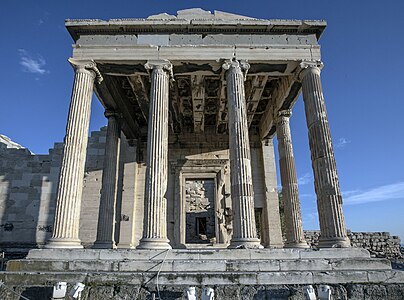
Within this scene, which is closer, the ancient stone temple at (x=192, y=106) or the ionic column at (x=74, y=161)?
the ionic column at (x=74, y=161)

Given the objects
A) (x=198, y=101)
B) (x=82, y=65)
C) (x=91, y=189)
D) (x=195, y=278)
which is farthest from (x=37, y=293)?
(x=198, y=101)

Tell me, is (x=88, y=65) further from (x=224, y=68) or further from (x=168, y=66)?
(x=224, y=68)

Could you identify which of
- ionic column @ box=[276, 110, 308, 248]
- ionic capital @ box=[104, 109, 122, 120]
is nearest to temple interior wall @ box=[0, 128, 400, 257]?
ionic capital @ box=[104, 109, 122, 120]

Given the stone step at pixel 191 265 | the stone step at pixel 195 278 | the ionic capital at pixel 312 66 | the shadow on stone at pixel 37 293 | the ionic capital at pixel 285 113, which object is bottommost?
the shadow on stone at pixel 37 293

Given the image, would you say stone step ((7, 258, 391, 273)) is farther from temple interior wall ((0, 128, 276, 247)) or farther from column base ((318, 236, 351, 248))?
temple interior wall ((0, 128, 276, 247))

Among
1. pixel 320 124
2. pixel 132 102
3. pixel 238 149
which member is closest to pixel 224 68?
pixel 238 149

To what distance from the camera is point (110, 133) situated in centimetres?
1452

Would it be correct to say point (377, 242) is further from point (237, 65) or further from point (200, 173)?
point (237, 65)

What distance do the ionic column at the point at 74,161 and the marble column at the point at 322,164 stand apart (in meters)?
8.18

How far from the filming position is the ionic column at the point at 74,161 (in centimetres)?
976

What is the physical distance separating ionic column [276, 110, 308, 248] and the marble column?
10.4 ft

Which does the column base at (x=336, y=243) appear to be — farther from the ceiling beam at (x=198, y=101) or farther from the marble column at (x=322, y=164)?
the ceiling beam at (x=198, y=101)

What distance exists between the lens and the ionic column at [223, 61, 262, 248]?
9594mm

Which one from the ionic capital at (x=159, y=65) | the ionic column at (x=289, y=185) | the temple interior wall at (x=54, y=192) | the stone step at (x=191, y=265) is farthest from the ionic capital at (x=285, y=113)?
the stone step at (x=191, y=265)
